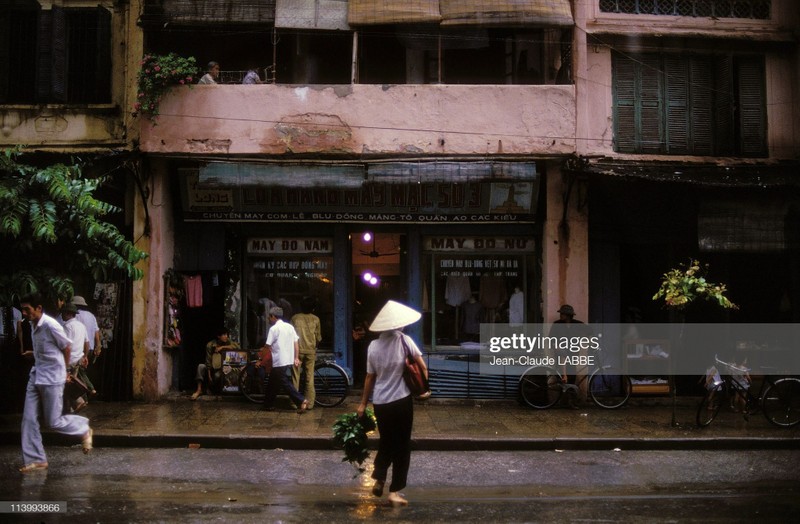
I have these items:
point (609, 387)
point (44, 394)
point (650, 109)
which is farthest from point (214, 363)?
point (650, 109)

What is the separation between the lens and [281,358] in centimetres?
1177

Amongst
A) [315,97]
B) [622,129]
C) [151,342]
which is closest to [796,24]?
[622,129]

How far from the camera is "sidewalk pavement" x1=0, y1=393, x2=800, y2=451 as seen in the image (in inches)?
391

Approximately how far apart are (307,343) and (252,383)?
54.9 inches

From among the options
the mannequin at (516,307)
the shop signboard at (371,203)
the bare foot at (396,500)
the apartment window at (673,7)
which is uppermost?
the apartment window at (673,7)

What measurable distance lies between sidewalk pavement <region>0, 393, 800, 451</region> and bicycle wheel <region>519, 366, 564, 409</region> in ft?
0.65

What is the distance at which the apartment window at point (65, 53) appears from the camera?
13.2 m

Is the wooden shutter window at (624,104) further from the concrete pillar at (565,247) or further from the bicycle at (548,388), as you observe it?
the bicycle at (548,388)

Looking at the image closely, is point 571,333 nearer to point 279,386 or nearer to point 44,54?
point 279,386

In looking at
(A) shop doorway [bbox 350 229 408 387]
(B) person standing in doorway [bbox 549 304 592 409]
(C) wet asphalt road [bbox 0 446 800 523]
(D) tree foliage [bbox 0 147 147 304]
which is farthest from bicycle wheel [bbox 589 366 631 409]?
(D) tree foliage [bbox 0 147 147 304]

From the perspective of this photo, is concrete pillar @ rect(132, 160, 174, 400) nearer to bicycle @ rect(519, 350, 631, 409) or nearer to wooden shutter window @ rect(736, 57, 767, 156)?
bicycle @ rect(519, 350, 631, 409)

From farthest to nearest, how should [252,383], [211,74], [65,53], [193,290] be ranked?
[193,290], [211,74], [65,53], [252,383]

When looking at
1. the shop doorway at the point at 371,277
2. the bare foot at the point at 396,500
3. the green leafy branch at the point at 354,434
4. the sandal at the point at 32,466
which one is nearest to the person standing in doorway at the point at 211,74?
the shop doorway at the point at 371,277
